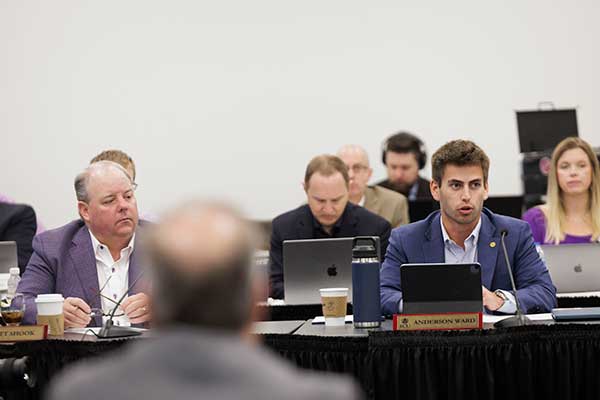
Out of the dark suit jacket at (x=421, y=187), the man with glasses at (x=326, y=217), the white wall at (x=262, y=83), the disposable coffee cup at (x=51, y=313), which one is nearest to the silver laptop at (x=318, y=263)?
the disposable coffee cup at (x=51, y=313)

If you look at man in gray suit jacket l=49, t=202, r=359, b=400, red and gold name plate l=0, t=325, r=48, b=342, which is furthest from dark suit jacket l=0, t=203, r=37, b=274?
man in gray suit jacket l=49, t=202, r=359, b=400

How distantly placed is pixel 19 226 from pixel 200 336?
15.9ft

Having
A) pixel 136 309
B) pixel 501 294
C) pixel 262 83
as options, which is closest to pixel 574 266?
pixel 501 294

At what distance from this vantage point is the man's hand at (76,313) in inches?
148

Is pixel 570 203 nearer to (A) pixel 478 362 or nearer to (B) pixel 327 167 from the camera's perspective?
(B) pixel 327 167

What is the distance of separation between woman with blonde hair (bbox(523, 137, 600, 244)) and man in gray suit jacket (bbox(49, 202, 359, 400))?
13.8 feet

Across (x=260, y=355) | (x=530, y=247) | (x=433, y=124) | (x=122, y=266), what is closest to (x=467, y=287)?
(x=530, y=247)

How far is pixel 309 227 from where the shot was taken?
5.58 meters

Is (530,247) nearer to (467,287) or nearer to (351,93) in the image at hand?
(467,287)

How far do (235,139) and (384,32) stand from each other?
146 centimetres

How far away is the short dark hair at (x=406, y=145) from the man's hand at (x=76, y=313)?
406cm

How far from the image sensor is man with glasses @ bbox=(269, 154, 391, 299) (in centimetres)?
551

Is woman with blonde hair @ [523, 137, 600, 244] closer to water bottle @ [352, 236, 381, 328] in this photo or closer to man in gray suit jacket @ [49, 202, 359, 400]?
water bottle @ [352, 236, 381, 328]

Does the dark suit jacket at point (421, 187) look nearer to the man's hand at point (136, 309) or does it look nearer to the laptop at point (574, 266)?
the laptop at point (574, 266)
